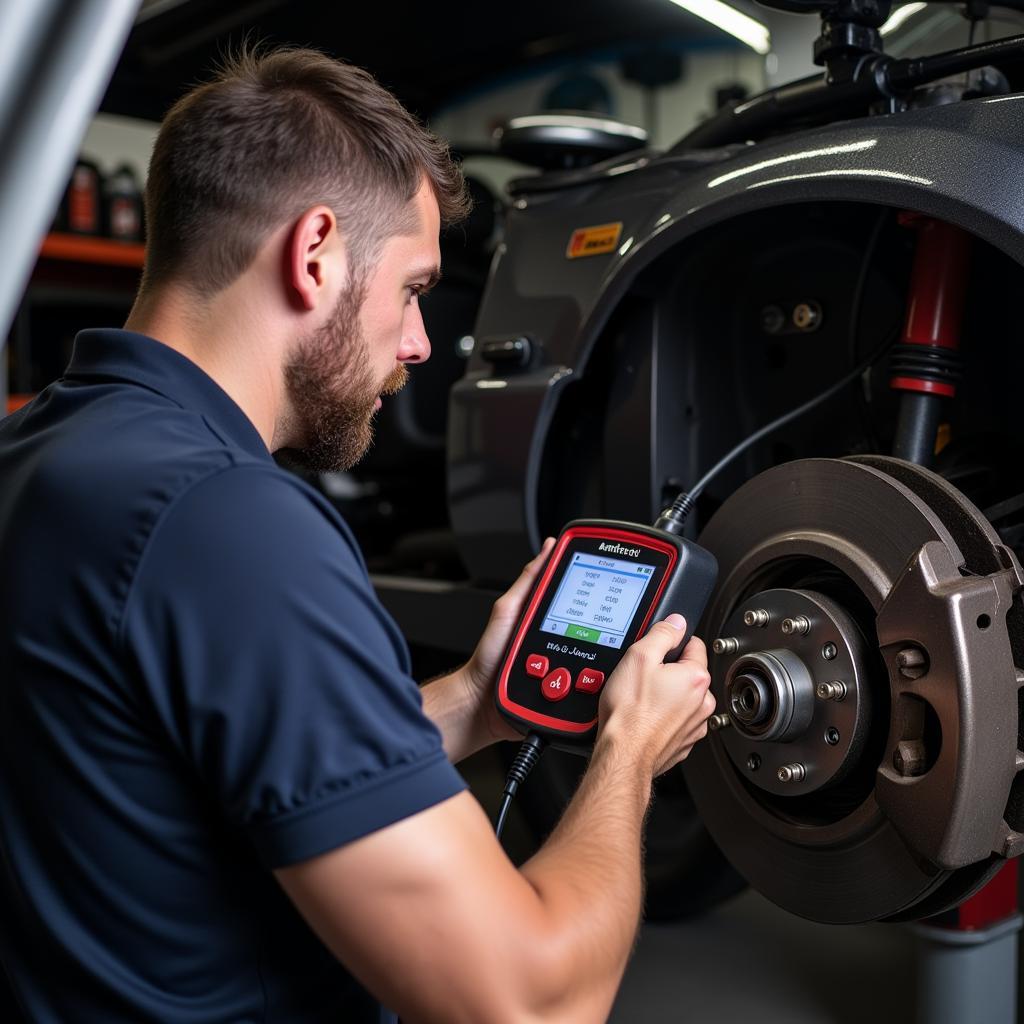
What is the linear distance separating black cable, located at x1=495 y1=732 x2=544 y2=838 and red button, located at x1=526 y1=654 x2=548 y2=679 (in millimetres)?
48

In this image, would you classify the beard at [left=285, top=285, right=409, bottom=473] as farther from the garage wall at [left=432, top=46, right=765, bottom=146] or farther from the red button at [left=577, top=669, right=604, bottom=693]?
the garage wall at [left=432, top=46, right=765, bottom=146]

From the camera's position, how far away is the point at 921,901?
0.93 metres

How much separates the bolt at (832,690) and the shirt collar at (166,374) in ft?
1.57

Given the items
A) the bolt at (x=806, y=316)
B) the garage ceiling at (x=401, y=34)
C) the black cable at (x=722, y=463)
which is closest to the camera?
the black cable at (x=722, y=463)

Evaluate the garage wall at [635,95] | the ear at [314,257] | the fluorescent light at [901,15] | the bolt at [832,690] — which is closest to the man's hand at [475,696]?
the bolt at [832,690]

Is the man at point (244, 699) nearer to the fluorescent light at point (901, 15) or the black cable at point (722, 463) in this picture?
the black cable at point (722, 463)

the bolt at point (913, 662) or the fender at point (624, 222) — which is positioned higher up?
the fender at point (624, 222)

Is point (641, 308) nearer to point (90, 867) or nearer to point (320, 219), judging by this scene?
point (320, 219)

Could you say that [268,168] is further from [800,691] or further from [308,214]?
[800,691]

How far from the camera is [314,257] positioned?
74 centimetres

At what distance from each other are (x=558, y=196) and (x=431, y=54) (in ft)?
11.3

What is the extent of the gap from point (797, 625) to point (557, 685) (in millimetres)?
199

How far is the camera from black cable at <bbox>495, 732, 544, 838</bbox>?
0.91 metres

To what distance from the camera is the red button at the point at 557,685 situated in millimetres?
918
